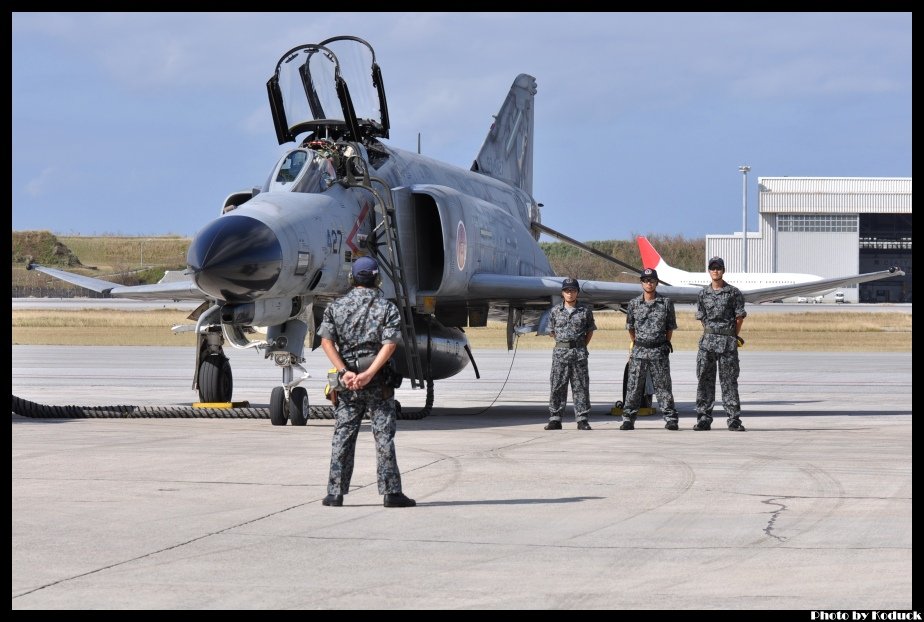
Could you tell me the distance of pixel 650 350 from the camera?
563 inches

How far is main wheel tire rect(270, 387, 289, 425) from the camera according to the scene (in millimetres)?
14203

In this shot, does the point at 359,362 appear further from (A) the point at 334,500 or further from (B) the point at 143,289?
(B) the point at 143,289

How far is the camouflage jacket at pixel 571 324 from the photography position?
14406mm

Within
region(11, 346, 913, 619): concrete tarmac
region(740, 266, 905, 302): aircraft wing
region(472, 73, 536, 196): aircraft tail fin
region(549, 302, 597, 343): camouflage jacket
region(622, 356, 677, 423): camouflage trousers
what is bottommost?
region(11, 346, 913, 619): concrete tarmac

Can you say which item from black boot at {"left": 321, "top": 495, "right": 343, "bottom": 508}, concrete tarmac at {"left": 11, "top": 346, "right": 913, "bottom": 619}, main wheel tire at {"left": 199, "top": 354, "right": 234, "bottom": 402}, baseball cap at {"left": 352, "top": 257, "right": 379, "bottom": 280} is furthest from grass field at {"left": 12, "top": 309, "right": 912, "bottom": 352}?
black boot at {"left": 321, "top": 495, "right": 343, "bottom": 508}

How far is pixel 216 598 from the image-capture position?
5.55 m

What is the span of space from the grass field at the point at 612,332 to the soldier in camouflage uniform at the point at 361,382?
31.9m

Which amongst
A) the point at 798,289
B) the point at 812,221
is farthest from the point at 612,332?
the point at 812,221

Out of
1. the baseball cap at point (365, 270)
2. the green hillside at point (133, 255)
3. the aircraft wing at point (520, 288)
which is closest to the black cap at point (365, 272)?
the baseball cap at point (365, 270)

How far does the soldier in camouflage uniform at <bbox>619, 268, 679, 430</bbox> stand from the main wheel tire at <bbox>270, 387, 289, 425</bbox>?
146 inches

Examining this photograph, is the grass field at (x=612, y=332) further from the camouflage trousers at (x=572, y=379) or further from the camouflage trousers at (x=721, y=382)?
the camouflage trousers at (x=572, y=379)

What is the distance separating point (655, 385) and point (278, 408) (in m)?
4.15

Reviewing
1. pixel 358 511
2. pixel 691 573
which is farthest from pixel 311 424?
pixel 691 573

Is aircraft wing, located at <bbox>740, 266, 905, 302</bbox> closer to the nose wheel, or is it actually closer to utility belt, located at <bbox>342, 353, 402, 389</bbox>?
the nose wheel
